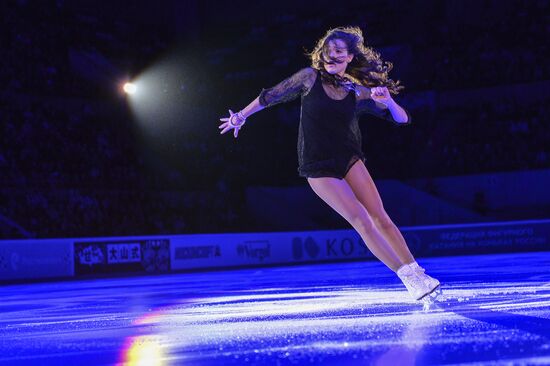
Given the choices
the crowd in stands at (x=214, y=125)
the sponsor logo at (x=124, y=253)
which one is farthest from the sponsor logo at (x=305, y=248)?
the sponsor logo at (x=124, y=253)

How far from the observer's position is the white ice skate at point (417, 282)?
13.0 feet

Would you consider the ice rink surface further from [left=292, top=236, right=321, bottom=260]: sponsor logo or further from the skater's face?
[left=292, top=236, right=321, bottom=260]: sponsor logo

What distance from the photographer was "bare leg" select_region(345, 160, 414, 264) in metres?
4.11

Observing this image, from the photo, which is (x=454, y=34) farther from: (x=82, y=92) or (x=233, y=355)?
(x=233, y=355)

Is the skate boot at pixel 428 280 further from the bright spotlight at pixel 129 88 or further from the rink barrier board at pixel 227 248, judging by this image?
the bright spotlight at pixel 129 88

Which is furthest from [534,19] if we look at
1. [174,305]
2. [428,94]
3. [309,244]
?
[174,305]

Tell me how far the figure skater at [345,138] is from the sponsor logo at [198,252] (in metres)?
11.0

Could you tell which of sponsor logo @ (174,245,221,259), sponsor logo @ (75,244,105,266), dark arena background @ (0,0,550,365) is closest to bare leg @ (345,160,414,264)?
dark arena background @ (0,0,550,365)

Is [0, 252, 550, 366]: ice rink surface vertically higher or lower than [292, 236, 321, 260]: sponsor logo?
lower

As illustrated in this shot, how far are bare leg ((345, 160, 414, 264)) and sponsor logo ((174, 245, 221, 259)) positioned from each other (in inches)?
440

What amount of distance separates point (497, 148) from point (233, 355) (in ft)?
63.6

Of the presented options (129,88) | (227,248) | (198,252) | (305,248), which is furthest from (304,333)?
(129,88)

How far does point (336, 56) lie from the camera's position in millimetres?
4156

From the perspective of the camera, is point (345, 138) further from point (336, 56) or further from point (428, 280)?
point (428, 280)
